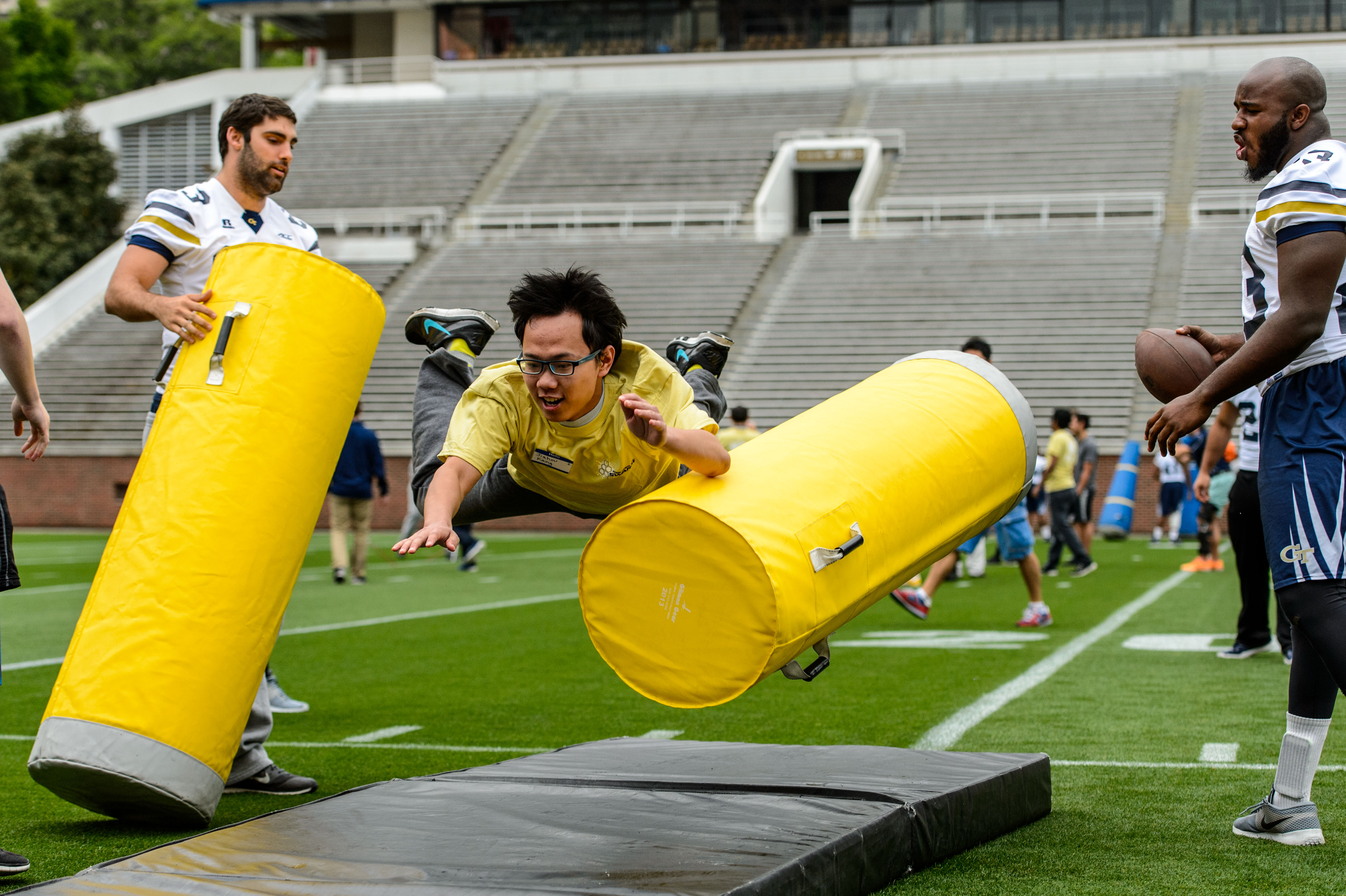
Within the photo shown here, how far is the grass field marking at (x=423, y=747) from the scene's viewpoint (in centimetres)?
611

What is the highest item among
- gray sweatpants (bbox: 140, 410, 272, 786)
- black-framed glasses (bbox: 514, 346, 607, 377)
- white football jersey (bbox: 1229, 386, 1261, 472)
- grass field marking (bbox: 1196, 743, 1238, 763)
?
black-framed glasses (bbox: 514, 346, 607, 377)


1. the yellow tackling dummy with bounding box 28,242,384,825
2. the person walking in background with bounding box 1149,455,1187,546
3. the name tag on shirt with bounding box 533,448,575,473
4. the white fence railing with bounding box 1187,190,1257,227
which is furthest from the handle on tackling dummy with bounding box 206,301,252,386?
the white fence railing with bounding box 1187,190,1257,227

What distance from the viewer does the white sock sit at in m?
4.31

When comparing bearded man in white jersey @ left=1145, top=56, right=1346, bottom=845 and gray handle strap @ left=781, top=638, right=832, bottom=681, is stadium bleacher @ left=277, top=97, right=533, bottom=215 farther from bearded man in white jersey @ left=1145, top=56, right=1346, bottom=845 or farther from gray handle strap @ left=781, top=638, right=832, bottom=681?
bearded man in white jersey @ left=1145, top=56, right=1346, bottom=845

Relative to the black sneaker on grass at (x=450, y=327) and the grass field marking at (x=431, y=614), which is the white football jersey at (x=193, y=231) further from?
the grass field marking at (x=431, y=614)

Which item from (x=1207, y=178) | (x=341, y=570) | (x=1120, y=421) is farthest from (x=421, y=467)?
(x=1207, y=178)

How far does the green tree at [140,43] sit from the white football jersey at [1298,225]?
6087 centimetres

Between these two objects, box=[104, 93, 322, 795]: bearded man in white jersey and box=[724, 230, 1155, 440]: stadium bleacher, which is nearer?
box=[104, 93, 322, 795]: bearded man in white jersey

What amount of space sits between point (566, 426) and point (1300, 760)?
8.24ft

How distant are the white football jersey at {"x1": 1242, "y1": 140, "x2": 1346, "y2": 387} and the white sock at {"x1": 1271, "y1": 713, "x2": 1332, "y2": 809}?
42.2 inches

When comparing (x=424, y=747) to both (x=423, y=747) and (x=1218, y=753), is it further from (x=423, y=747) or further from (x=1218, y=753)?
(x=1218, y=753)

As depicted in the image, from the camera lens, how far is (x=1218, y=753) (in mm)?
5789

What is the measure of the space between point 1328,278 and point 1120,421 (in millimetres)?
21304

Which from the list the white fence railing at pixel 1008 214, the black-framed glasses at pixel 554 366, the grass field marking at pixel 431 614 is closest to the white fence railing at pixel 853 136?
the white fence railing at pixel 1008 214
